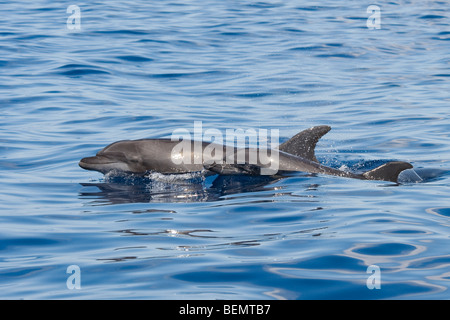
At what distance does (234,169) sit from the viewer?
1094 cm

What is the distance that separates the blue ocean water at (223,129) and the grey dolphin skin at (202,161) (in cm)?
25

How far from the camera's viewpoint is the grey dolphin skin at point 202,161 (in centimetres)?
1105

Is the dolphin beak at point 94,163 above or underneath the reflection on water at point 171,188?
above

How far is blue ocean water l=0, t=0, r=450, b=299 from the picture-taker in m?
6.75

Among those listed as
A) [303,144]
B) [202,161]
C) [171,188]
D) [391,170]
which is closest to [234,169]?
[202,161]

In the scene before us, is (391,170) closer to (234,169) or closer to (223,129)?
(234,169)

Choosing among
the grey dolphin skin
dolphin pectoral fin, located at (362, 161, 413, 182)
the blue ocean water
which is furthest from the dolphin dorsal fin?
dolphin pectoral fin, located at (362, 161, 413, 182)

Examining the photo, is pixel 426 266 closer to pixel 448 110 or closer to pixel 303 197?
pixel 303 197

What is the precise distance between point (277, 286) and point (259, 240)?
1.46 m

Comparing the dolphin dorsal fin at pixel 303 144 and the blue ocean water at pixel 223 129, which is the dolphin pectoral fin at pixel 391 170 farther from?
the dolphin dorsal fin at pixel 303 144

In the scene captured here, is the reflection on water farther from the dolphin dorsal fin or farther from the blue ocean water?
the dolphin dorsal fin

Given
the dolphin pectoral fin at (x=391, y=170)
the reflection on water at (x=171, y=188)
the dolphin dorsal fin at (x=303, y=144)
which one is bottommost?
the reflection on water at (x=171, y=188)

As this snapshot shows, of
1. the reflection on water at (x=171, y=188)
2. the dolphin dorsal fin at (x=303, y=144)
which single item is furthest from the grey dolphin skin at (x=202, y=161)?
the reflection on water at (x=171, y=188)

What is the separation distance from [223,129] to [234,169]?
427 centimetres
